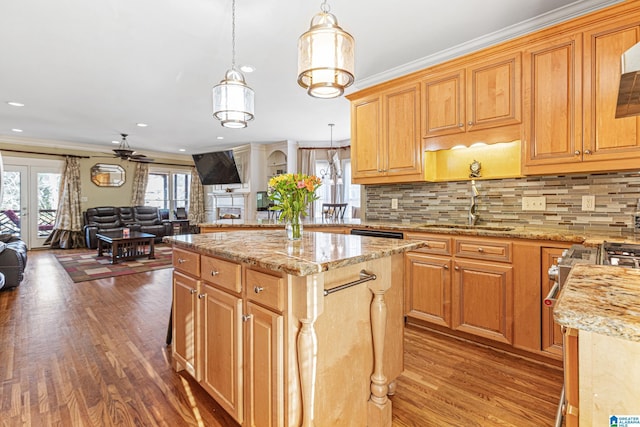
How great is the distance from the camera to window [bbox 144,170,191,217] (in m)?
9.20

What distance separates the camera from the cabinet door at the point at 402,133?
306cm

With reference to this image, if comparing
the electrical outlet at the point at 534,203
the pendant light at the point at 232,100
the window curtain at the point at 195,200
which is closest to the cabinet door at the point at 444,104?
the electrical outlet at the point at 534,203

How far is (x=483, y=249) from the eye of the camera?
234 cm

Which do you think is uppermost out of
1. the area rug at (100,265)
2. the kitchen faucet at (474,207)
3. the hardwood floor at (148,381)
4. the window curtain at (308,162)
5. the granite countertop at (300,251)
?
the window curtain at (308,162)

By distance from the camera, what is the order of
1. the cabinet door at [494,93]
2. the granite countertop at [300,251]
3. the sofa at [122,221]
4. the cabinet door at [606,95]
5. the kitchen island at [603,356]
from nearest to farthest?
1. the kitchen island at [603,356]
2. the granite countertop at [300,251]
3. the cabinet door at [606,95]
4. the cabinet door at [494,93]
5. the sofa at [122,221]

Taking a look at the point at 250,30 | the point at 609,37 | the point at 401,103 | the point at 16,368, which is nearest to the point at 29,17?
the point at 250,30

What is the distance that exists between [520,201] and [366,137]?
158 cm

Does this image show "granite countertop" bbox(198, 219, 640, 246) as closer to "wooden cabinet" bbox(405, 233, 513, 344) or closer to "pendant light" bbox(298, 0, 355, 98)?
"wooden cabinet" bbox(405, 233, 513, 344)

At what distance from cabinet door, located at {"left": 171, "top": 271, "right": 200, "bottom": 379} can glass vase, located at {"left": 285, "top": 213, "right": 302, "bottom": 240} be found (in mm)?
584

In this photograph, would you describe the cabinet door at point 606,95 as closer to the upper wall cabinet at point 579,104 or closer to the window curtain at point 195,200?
the upper wall cabinet at point 579,104

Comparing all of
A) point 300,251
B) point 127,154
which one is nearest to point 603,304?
point 300,251

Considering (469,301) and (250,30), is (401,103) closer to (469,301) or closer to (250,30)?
(250,30)

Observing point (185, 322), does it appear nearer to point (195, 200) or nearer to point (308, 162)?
point (308, 162)

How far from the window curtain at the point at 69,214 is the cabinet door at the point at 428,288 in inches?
311
